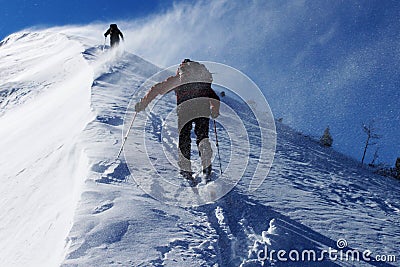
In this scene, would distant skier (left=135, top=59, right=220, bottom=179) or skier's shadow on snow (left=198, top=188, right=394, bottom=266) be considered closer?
skier's shadow on snow (left=198, top=188, right=394, bottom=266)

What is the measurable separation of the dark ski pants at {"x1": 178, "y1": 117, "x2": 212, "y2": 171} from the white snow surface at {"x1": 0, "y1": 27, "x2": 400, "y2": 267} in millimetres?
304

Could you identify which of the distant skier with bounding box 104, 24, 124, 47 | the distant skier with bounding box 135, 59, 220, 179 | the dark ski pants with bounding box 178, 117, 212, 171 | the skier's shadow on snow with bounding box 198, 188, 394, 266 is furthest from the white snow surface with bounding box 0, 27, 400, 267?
the distant skier with bounding box 104, 24, 124, 47

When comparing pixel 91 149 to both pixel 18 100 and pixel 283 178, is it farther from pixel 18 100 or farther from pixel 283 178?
pixel 18 100

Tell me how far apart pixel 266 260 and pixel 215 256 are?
0.57 meters

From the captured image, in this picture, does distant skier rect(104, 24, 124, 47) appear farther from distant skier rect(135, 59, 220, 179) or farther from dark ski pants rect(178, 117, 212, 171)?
dark ski pants rect(178, 117, 212, 171)

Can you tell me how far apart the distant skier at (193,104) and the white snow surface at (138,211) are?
0.52m

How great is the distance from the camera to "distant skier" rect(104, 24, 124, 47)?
21484 mm

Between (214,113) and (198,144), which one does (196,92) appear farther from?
(198,144)

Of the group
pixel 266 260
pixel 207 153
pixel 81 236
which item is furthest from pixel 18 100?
pixel 266 260

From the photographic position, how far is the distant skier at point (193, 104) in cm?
628

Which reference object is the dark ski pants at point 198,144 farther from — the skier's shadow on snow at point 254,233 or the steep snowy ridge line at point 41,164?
the steep snowy ridge line at point 41,164

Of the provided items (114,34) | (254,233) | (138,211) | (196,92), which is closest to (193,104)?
(196,92)

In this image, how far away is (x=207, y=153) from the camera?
6277 mm

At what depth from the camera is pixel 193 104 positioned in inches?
251
